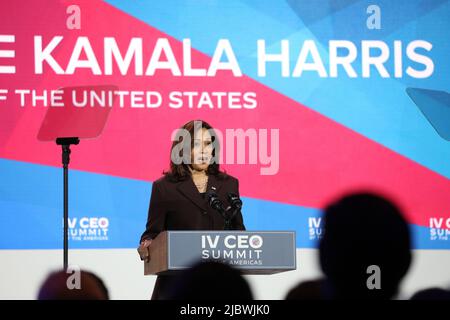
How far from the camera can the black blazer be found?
491 cm

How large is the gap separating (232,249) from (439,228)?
1960 millimetres

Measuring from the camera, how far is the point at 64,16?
558 cm

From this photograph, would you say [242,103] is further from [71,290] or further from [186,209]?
[71,290]

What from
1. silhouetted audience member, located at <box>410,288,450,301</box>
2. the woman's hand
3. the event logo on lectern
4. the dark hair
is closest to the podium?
the event logo on lectern

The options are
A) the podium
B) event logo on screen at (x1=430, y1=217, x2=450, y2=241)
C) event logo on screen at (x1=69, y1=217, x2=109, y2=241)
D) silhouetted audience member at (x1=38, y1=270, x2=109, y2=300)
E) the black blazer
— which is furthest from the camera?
event logo on screen at (x1=430, y1=217, x2=450, y2=241)

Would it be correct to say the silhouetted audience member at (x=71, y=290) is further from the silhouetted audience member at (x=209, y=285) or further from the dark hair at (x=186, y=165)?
the dark hair at (x=186, y=165)

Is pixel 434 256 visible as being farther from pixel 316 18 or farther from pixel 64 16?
pixel 64 16

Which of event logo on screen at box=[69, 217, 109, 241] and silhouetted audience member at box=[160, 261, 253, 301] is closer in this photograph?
silhouetted audience member at box=[160, 261, 253, 301]

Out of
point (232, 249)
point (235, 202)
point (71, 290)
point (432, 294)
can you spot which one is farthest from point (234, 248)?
point (432, 294)

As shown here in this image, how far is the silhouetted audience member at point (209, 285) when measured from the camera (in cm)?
460

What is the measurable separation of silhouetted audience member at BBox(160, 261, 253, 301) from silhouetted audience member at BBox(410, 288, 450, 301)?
105 centimetres

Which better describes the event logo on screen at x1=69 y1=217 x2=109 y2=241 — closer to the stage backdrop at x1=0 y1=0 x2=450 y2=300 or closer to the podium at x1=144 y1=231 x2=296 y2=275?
the stage backdrop at x1=0 y1=0 x2=450 y2=300

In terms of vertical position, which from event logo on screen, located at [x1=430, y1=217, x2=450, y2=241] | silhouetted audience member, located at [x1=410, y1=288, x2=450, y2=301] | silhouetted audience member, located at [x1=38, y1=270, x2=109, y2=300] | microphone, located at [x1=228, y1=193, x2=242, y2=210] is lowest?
silhouetted audience member, located at [x1=410, y1=288, x2=450, y2=301]
